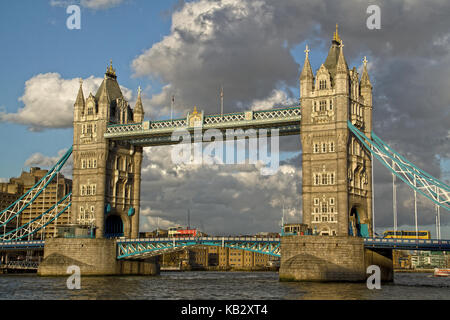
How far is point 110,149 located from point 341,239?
4840 centimetres

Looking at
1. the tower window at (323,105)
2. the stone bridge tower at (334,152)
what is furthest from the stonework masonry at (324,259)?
the tower window at (323,105)

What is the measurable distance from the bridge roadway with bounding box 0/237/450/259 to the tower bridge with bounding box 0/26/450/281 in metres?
0.23

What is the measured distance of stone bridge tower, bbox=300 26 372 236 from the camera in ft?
309

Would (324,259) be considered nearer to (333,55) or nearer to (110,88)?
(333,55)

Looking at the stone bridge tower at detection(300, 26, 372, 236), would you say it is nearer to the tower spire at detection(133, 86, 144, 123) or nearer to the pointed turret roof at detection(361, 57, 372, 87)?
the pointed turret roof at detection(361, 57, 372, 87)

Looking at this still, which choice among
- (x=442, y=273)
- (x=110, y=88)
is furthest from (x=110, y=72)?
(x=442, y=273)

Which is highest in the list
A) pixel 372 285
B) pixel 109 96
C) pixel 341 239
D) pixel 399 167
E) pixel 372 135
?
pixel 109 96

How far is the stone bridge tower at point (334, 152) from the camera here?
94062 millimetres

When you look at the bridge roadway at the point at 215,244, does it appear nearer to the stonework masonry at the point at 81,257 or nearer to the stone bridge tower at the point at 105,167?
the stonework masonry at the point at 81,257

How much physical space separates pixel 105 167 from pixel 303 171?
37198 millimetres

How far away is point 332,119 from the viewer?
9544 cm

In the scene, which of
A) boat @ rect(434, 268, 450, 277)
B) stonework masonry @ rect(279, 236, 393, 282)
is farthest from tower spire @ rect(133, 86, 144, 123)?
boat @ rect(434, 268, 450, 277)
